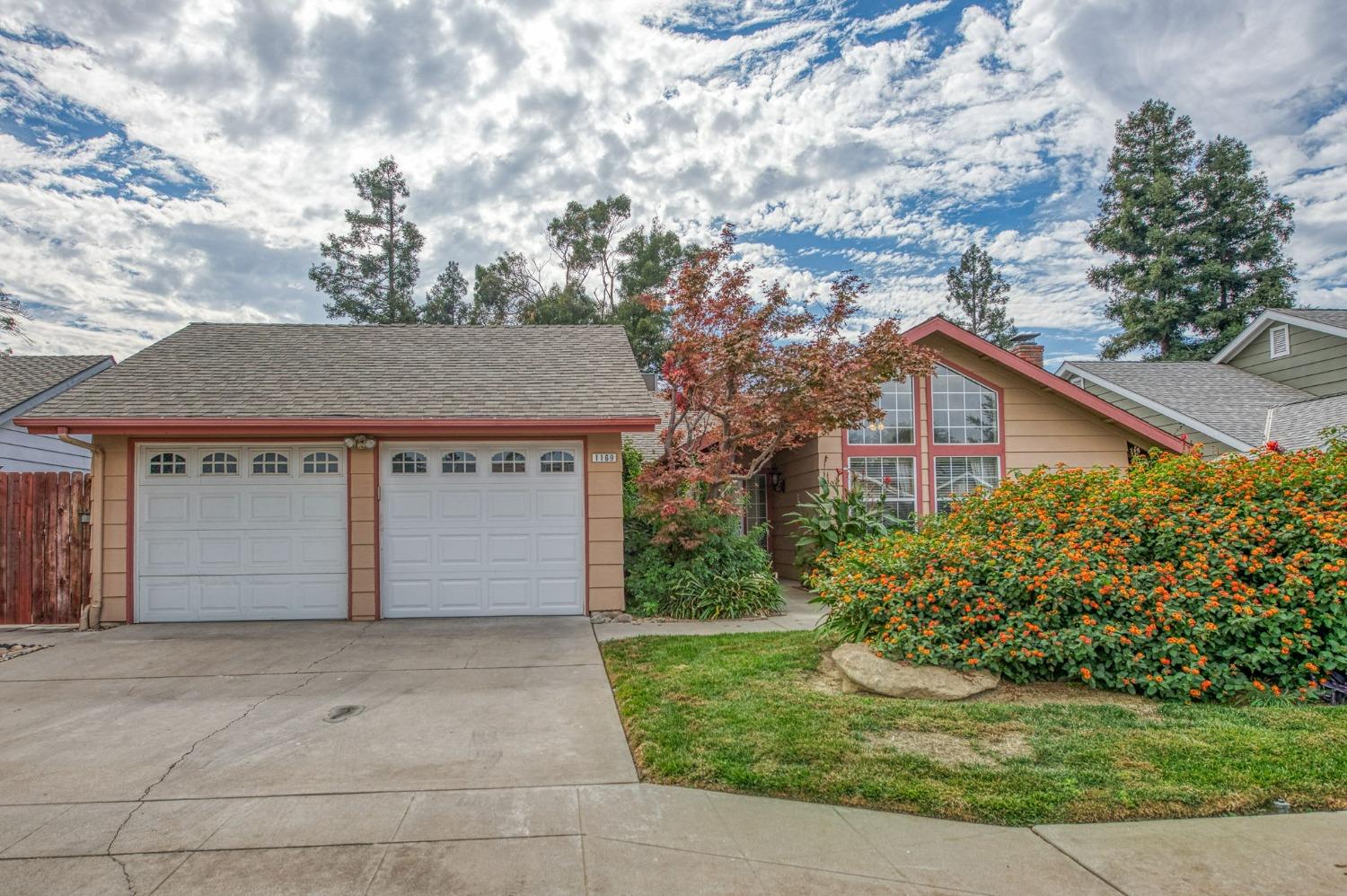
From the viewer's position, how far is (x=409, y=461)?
8672 millimetres

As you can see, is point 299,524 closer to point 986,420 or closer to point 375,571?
point 375,571

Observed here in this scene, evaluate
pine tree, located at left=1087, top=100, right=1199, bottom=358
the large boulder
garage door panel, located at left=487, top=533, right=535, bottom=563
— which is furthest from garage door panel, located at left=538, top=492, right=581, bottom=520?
pine tree, located at left=1087, top=100, right=1199, bottom=358

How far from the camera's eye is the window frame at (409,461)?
8.66m

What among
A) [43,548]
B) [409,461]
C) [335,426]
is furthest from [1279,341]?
[43,548]

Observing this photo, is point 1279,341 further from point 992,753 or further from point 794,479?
point 992,753

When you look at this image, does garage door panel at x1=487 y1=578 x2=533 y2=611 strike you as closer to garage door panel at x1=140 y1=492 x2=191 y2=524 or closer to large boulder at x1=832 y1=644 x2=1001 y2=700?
garage door panel at x1=140 y1=492 x2=191 y2=524

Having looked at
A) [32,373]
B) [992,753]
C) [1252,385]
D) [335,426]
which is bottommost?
[992,753]

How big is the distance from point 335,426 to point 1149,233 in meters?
25.9

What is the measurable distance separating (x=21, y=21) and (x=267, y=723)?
34.5 feet

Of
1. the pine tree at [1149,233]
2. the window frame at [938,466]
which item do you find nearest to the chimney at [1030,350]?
the window frame at [938,466]

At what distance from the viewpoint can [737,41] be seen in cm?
1023

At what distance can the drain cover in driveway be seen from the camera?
4.66 m

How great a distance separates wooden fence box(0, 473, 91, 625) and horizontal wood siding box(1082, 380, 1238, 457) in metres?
15.4

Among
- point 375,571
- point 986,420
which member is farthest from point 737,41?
point 375,571
